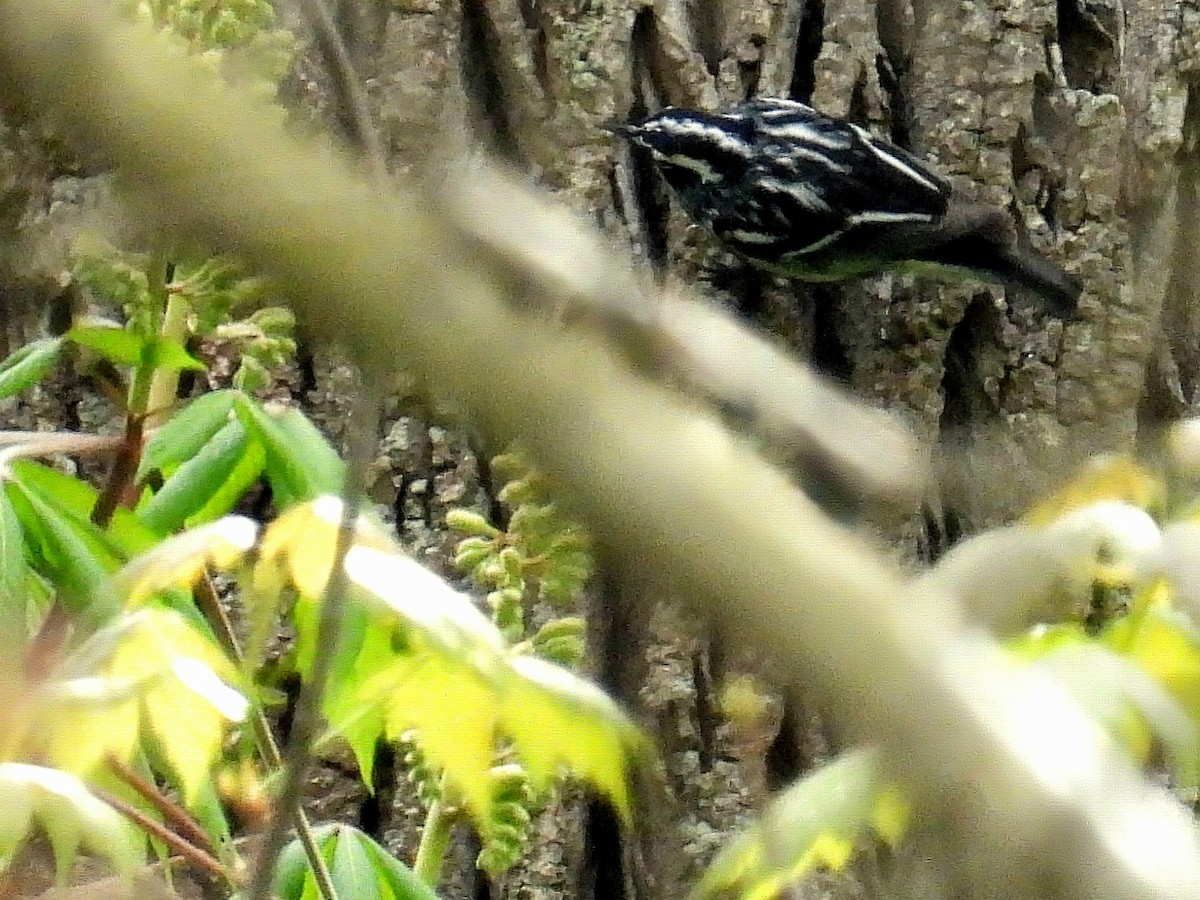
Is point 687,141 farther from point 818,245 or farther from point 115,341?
point 115,341

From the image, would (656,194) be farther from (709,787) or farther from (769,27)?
(709,787)

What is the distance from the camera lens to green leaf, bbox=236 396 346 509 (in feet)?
3.31

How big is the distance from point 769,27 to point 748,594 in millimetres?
1242

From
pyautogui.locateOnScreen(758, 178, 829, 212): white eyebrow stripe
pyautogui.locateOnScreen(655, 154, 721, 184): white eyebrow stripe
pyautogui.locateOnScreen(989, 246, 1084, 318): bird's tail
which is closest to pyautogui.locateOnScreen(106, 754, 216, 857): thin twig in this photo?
pyautogui.locateOnScreen(655, 154, 721, 184): white eyebrow stripe

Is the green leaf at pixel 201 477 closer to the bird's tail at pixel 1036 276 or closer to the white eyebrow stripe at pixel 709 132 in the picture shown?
the white eyebrow stripe at pixel 709 132

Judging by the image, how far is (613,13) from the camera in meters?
1.46

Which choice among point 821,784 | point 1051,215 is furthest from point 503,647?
point 1051,215

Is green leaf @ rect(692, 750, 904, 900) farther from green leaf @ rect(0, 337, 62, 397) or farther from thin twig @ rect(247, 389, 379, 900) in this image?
green leaf @ rect(0, 337, 62, 397)

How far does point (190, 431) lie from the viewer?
1.02m

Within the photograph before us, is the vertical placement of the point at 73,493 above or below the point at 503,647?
below

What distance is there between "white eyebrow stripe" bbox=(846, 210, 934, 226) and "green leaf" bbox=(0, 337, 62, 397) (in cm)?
87

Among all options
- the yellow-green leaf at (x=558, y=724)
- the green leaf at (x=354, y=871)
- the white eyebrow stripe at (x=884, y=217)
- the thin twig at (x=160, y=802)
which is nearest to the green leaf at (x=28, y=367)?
the thin twig at (x=160, y=802)

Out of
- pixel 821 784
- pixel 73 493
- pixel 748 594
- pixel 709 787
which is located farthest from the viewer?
pixel 709 787

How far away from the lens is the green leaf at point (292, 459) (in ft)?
3.31
